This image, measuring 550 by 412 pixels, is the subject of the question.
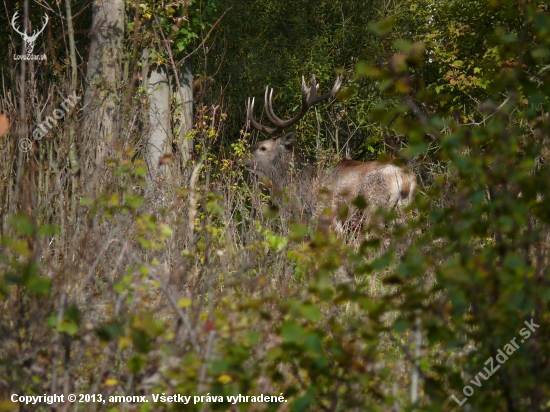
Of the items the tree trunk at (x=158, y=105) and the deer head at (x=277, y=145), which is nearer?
the tree trunk at (x=158, y=105)

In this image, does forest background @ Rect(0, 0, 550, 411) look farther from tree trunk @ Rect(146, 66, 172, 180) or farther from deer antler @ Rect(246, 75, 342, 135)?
deer antler @ Rect(246, 75, 342, 135)

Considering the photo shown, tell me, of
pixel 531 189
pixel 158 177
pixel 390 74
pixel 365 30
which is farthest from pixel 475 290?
pixel 365 30

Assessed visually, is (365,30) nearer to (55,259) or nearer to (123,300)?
(55,259)

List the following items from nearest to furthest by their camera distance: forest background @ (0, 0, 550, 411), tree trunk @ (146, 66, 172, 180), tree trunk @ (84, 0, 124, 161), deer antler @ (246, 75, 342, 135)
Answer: forest background @ (0, 0, 550, 411), tree trunk @ (84, 0, 124, 161), tree trunk @ (146, 66, 172, 180), deer antler @ (246, 75, 342, 135)

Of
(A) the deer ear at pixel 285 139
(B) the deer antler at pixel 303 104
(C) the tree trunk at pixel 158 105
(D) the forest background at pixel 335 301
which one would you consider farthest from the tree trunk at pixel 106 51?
(A) the deer ear at pixel 285 139

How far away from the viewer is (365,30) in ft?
45.9

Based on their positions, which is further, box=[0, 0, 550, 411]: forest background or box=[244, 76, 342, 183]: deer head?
box=[244, 76, 342, 183]: deer head

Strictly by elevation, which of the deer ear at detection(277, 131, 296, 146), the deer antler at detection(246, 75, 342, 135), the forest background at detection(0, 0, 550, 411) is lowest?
the forest background at detection(0, 0, 550, 411)

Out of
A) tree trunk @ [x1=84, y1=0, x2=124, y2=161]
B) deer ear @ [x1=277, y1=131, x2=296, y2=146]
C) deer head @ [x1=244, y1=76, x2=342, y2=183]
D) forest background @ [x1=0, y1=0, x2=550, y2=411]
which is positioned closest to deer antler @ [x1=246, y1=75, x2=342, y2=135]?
deer head @ [x1=244, y1=76, x2=342, y2=183]

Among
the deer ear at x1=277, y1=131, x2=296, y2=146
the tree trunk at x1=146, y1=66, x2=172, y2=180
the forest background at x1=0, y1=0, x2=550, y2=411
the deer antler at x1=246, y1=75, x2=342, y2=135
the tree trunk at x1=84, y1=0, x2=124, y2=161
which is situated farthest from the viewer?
the deer ear at x1=277, y1=131, x2=296, y2=146

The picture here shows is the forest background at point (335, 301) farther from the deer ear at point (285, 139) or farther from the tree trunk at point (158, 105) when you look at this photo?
the deer ear at point (285, 139)

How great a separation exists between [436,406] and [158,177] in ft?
14.6

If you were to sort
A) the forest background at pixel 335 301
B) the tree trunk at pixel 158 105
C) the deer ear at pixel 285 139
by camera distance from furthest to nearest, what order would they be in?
the deer ear at pixel 285 139, the tree trunk at pixel 158 105, the forest background at pixel 335 301

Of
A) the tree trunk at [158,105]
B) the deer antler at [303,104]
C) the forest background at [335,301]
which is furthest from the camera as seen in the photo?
the deer antler at [303,104]
